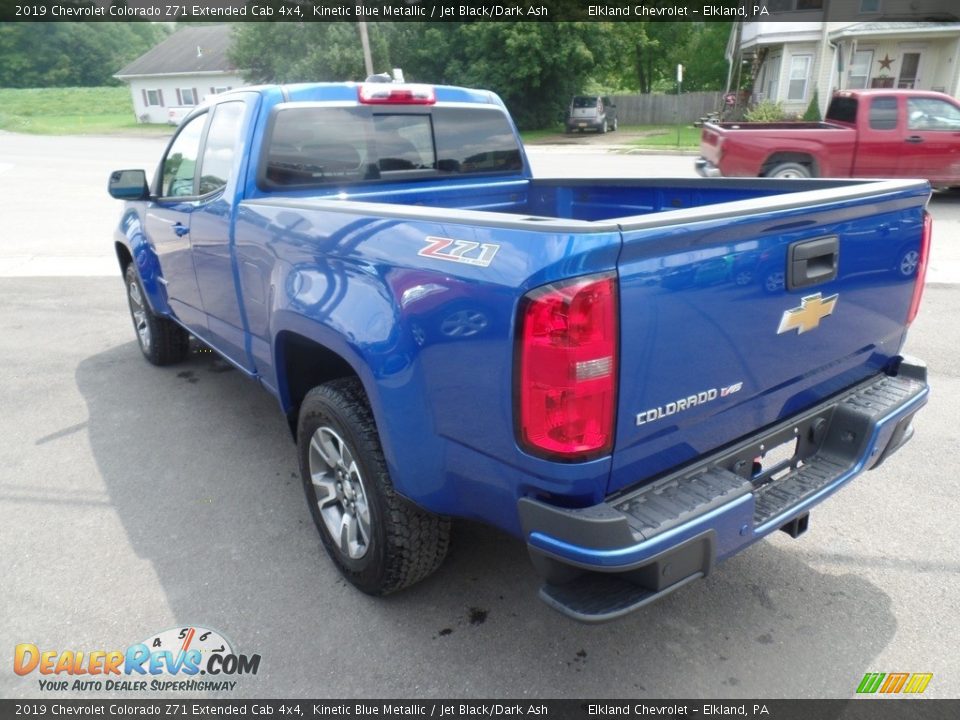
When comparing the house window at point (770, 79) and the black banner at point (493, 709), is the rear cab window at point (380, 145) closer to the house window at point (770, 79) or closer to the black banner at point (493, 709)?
the black banner at point (493, 709)

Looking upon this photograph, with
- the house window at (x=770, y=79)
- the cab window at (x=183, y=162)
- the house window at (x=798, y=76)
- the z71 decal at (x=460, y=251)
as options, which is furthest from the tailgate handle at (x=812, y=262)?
the house window at (x=770, y=79)

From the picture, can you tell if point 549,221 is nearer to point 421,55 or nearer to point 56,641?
point 56,641

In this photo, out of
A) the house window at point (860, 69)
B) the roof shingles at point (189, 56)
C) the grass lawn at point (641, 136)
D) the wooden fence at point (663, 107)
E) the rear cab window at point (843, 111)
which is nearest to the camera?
the rear cab window at point (843, 111)

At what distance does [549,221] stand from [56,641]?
242cm

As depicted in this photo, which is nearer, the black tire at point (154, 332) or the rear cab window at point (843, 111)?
the black tire at point (154, 332)

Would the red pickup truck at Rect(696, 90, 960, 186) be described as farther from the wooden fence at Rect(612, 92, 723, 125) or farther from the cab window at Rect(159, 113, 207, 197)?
the wooden fence at Rect(612, 92, 723, 125)

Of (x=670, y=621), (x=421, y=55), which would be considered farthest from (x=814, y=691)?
(x=421, y=55)

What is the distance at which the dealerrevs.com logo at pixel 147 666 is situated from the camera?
2473 millimetres

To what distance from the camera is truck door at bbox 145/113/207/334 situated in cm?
399

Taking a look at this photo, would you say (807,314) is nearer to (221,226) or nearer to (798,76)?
(221,226)

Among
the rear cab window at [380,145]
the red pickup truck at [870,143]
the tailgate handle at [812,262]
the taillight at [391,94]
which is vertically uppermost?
the taillight at [391,94]

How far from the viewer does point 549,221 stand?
187 cm

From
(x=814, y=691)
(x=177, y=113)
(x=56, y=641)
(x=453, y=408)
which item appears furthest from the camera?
(x=177, y=113)

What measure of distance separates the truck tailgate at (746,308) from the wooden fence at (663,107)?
36192 mm
